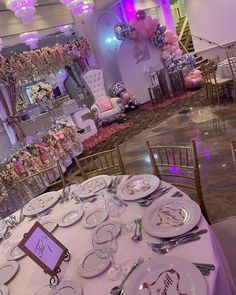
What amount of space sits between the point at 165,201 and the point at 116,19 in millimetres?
7838

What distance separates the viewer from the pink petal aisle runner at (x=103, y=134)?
6.21 m

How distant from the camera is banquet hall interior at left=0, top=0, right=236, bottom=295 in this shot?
4.16 feet

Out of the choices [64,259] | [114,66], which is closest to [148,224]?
[64,259]

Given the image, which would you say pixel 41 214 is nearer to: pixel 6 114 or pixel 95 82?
pixel 6 114

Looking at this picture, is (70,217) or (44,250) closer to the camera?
(44,250)

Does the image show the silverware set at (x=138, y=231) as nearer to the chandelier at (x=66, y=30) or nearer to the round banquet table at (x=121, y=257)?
the round banquet table at (x=121, y=257)

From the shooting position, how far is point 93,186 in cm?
208

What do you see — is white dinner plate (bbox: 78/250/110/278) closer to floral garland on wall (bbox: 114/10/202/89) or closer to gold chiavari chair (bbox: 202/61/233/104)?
gold chiavari chair (bbox: 202/61/233/104)

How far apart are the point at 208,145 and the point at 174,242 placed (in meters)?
3.22

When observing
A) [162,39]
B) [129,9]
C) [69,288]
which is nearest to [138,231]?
[69,288]

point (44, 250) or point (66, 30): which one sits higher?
point (66, 30)

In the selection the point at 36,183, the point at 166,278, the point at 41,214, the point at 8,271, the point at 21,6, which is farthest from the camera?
the point at 21,6

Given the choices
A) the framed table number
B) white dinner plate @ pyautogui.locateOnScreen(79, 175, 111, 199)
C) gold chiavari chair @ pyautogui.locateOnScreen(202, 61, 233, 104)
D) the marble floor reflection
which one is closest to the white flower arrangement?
the marble floor reflection

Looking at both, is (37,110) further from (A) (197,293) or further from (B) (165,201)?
(A) (197,293)
